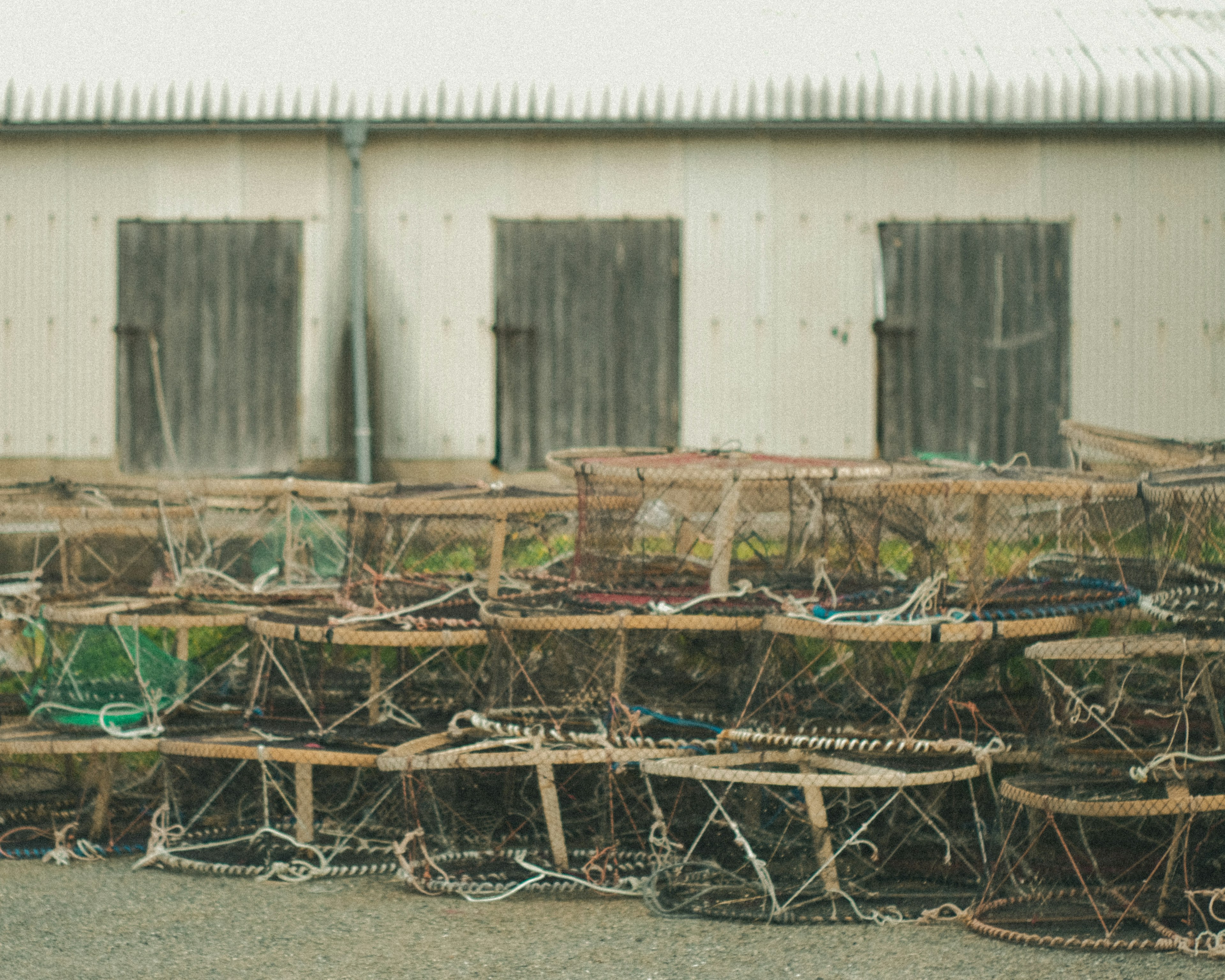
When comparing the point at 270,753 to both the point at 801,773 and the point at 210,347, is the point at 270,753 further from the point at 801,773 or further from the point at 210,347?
the point at 210,347

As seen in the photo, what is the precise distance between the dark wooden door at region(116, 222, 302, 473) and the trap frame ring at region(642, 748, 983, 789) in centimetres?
613

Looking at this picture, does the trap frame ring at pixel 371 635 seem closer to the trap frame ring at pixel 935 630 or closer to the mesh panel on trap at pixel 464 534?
the mesh panel on trap at pixel 464 534

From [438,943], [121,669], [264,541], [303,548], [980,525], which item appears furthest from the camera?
[303,548]

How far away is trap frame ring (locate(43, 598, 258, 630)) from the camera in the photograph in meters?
5.67

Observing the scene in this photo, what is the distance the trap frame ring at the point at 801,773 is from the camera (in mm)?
4523

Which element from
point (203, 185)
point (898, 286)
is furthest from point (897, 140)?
point (203, 185)

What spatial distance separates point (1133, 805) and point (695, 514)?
8.48 ft

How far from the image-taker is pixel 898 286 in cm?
995

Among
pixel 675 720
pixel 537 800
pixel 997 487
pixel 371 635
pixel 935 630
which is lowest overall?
pixel 537 800

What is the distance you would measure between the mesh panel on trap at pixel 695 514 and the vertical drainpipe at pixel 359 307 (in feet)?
11.7

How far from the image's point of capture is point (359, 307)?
995cm

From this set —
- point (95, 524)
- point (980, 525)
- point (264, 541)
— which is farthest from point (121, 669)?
point (980, 525)

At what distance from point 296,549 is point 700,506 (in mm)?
2406

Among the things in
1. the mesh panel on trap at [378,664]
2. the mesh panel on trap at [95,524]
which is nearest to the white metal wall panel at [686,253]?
the mesh panel on trap at [95,524]
